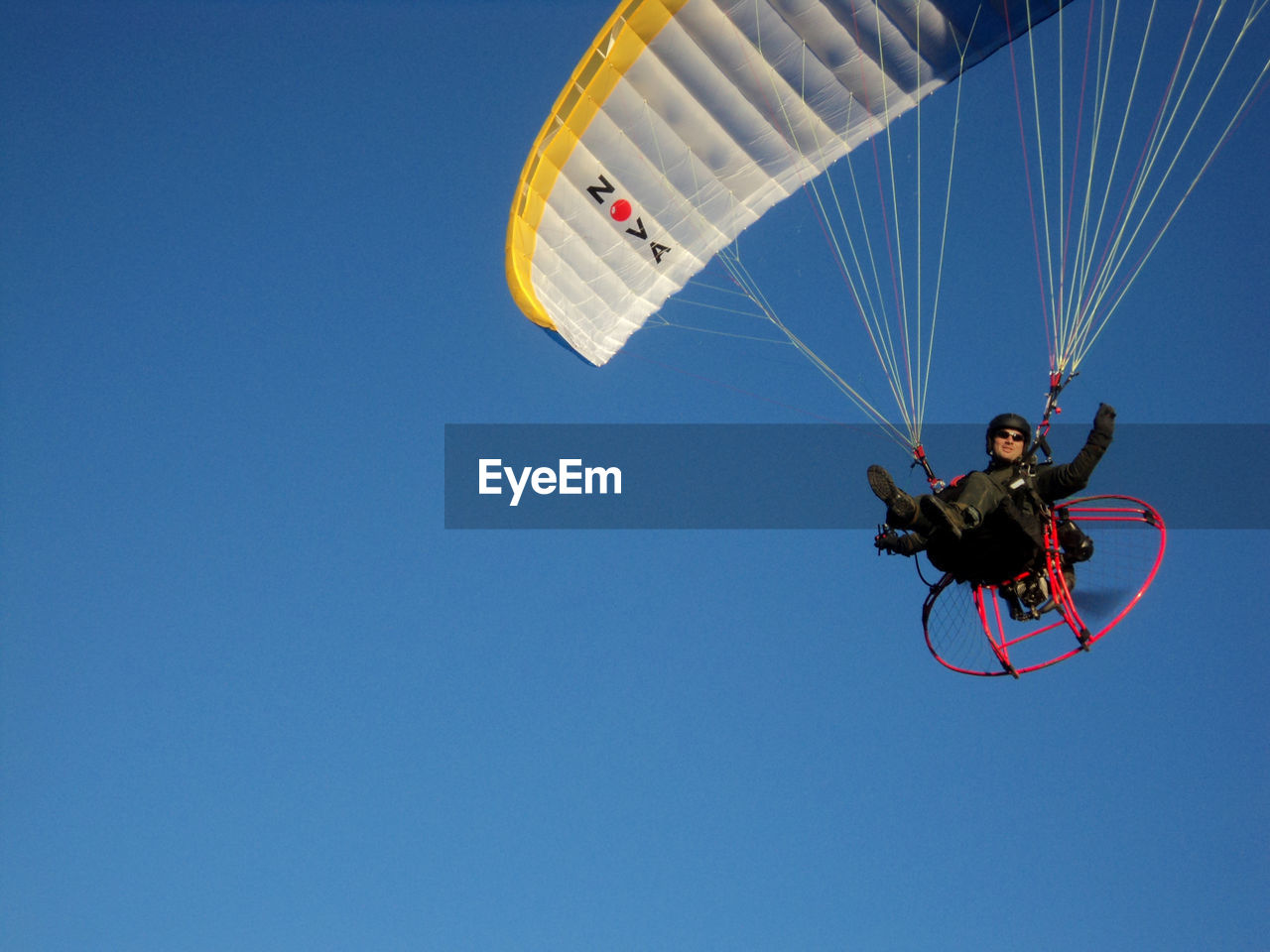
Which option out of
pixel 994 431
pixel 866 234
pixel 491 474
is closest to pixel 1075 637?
pixel 994 431

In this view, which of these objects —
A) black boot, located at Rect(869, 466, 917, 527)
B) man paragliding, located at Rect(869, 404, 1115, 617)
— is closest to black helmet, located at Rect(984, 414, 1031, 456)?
man paragliding, located at Rect(869, 404, 1115, 617)

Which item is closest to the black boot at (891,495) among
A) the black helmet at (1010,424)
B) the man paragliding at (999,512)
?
the man paragliding at (999,512)

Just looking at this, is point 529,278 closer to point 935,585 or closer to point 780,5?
point 780,5

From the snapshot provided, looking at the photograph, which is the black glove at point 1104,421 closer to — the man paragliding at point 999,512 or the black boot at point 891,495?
the man paragliding at point 999,512

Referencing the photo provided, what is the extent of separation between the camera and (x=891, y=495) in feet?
24.4

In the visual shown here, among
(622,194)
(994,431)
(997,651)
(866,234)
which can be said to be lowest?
(997,651)

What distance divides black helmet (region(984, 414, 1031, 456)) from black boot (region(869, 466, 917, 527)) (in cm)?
107

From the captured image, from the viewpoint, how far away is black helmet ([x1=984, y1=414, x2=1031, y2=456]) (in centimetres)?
822

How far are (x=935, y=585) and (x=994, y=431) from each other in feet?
3.50

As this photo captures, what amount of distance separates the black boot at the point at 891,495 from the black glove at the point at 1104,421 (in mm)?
1248

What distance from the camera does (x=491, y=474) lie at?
14.0m

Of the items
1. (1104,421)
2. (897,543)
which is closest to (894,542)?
(897,543)

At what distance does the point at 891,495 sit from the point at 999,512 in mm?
811

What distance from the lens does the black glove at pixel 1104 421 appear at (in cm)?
788
